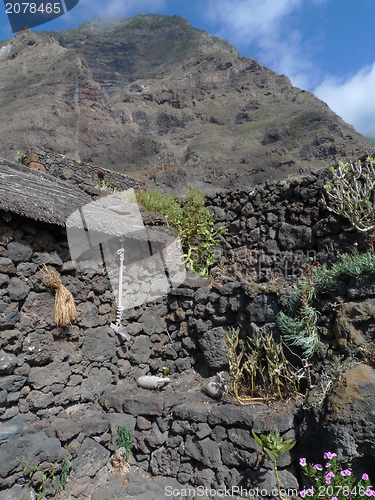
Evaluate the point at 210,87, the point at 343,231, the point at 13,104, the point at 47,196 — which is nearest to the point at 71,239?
the point at 47,196

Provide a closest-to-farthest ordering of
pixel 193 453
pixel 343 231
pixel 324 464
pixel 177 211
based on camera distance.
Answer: pixel 324 464, pixel 193 453, pixel 343 231, pixel 177 211

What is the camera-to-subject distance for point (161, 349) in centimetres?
522

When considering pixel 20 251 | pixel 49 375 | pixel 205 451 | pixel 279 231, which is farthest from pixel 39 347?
pixel 279 231

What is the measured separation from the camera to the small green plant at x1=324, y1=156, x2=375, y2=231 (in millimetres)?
4388

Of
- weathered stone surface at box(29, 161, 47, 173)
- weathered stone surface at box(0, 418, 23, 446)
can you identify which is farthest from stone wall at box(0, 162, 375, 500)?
weathered stone surface at box(29, 161, 47, 173)

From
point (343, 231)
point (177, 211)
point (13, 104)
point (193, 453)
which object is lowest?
point (193, 453)

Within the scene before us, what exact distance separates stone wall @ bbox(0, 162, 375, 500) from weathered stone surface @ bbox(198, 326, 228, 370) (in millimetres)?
14

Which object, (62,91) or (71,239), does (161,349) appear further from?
(62,91)

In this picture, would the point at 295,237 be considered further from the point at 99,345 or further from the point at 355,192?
the point at 99,345

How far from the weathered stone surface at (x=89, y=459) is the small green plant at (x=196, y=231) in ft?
9.18

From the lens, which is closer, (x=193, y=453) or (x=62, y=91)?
(x=193, y=453)

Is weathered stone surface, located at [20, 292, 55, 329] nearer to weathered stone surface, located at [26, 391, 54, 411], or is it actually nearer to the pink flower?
weathered stone surface, located at [26, 391, 54, 411]

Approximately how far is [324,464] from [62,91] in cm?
4365

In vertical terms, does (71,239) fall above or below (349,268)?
above
